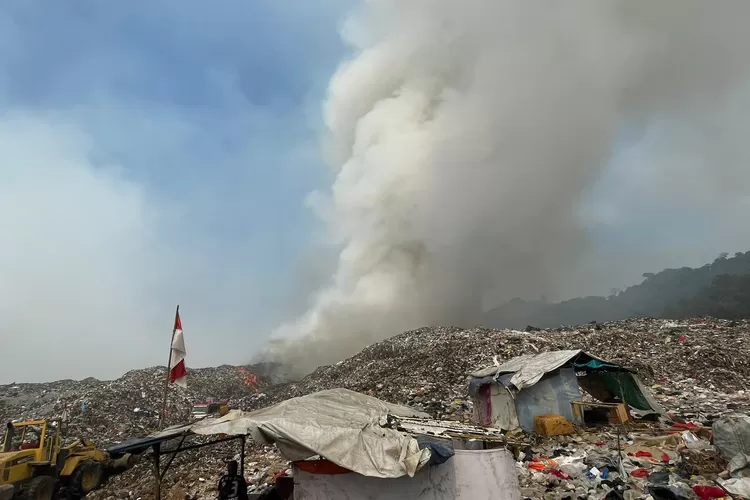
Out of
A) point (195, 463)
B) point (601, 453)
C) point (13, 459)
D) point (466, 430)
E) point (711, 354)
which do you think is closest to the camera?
point (466, 430)

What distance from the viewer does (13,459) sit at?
9.73m

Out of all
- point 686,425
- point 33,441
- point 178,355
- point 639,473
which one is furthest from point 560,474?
point 33,441

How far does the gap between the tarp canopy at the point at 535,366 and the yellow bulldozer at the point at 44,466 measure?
10863 mm

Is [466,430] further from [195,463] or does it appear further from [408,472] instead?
[195,463]

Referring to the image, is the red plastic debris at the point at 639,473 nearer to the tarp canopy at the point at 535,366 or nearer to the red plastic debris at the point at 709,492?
the red plastic debris at the point at 709,492

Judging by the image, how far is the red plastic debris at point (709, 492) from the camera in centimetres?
582

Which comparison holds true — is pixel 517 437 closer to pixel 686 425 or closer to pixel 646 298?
pixel 686 425

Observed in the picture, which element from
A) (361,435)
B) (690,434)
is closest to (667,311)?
(690,434)

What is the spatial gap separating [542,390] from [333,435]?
850cm

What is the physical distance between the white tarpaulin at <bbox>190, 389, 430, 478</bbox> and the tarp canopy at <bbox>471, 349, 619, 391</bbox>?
671 cm

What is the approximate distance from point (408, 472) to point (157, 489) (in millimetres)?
3581

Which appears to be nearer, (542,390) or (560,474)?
(560,474)

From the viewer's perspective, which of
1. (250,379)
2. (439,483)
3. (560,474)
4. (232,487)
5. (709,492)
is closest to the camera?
(439,483)

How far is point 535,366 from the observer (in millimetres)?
12023
